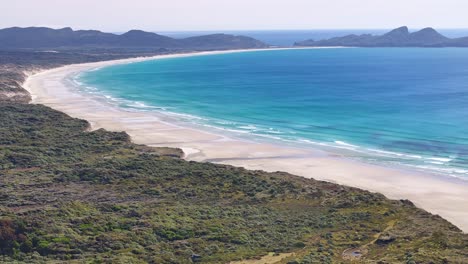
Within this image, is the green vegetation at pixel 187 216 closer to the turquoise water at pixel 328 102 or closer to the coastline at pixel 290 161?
the coastline at pixel 290 161

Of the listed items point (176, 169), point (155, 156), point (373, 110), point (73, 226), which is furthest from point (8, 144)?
point (373, 110)

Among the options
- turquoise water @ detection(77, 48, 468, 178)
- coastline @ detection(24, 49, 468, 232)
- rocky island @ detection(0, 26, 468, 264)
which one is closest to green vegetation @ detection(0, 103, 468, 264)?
rocky island @ detection(0, 26, 468, 264)

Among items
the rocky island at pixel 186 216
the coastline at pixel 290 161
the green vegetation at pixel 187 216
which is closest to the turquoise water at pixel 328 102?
the coastline at pixel 290 161

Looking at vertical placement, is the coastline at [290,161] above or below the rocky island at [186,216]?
below

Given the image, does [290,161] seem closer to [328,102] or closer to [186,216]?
[186,216]

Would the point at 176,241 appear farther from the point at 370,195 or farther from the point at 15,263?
the point at 370,195

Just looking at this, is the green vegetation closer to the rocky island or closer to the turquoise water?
the rocky island
